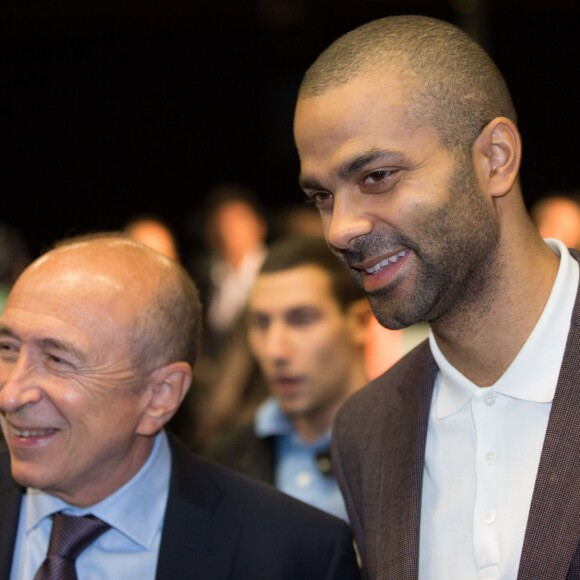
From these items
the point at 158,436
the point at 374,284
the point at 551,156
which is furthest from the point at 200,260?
the point at 374,284

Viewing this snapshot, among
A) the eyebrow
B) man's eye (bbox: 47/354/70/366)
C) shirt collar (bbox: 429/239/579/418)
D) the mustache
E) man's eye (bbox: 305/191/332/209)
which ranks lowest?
man's eye (bbox: 47/354/70/366)

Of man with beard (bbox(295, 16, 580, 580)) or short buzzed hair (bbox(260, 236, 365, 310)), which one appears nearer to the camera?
man with beard (bbox(295, 16, 580, 580))

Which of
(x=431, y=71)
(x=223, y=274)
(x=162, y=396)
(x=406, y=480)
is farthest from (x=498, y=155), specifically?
(x=223, y=274)

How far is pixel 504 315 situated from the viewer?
6.39ft

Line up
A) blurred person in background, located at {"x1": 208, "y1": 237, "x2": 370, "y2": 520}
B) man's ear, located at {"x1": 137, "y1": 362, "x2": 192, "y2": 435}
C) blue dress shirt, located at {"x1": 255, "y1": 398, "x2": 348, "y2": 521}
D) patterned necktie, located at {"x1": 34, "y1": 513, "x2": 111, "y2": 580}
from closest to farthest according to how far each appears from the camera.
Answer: patterned necktie, located at {"x1": 34, "y1": 513, "x2": 111, "y2": 580}
man's ear, located at {"x1": 137, "y1": 362, "x2": 192, "y2": 435}
blue dress shirt, located at {"x1": 255, "y1": 398, "x2": 348, "y2": 521}
blurred person in background, located at {"x1": 208, "y1": 237, "x2": 370, "y2": 520}

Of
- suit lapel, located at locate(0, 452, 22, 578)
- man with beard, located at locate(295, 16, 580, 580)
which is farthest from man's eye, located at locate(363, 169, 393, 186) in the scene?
suit lapel, located at locate(0, 452, 22, 578)

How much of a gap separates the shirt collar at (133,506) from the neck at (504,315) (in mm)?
838

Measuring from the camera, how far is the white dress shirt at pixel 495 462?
6.05 ft

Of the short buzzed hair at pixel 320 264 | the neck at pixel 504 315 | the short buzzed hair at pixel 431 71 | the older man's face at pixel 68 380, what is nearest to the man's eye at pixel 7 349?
the older man's face at pixel 68 380

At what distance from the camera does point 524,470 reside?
1861 mm

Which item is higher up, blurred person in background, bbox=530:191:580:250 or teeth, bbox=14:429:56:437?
blurred person in background, bbox=530:191:580:250

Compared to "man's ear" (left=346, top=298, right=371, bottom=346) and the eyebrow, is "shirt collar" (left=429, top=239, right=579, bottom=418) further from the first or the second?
"man's ear" (left=346, top=298, right=371, bottom=346)

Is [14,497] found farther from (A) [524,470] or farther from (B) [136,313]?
(A) [524,470]

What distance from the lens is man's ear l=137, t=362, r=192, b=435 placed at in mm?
2322
